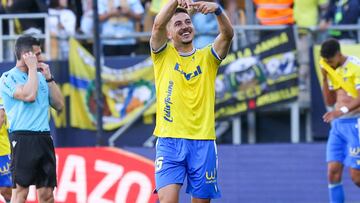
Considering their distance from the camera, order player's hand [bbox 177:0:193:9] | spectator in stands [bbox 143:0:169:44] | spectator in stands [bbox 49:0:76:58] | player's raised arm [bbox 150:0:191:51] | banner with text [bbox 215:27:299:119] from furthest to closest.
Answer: spectator in stands [bbox 49:0:76:58] < spectator in stands [bbox 143:0:169:44] < banner with text [bbox 215:27:299:119] < player's raised arm [bbox 150:0:191:51] < player's hand [bbox 177:0:193:9]

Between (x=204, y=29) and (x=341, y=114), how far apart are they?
324 cm

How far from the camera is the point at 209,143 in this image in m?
11.1

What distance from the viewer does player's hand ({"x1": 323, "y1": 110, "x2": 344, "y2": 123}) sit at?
14.2 meters

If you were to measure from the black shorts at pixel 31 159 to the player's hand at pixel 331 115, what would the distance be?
370 cm

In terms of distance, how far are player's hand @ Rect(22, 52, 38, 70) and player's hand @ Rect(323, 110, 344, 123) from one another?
397cm

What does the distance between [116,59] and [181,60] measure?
6.23m

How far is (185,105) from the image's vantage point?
36.2 ft

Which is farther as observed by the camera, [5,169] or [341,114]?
[341,114]

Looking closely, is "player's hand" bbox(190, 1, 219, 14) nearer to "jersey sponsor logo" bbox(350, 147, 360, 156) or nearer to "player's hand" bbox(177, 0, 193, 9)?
"player's hand" bbox(177, 0, 193, 9)

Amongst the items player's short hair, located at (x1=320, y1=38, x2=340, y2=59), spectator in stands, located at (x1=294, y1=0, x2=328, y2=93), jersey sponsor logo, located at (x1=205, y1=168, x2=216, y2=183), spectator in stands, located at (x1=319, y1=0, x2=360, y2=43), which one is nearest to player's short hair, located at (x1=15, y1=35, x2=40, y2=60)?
jersey sponsor logo, located at (x1=205, y1=168, x2=216, y2=183)

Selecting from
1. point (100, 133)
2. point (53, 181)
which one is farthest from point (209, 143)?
point (100, 133)

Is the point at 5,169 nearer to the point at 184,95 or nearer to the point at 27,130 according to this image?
the point at 27,130

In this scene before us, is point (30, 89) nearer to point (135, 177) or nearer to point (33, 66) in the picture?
point (33, 66)

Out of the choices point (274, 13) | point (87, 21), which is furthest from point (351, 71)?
point (87, 21)
